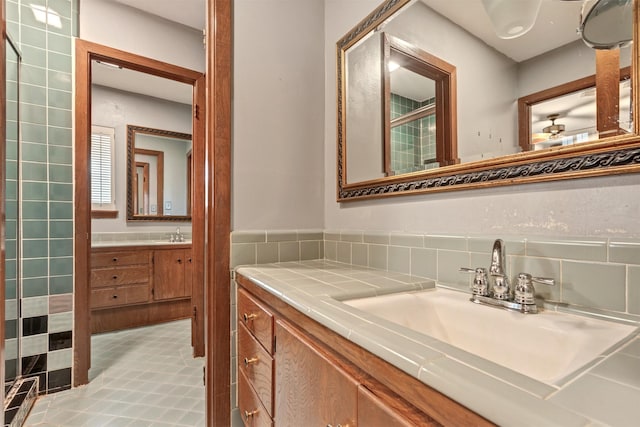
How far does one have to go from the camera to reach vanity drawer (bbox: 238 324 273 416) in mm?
855

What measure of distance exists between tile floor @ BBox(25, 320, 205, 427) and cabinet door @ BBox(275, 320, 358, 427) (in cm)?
100

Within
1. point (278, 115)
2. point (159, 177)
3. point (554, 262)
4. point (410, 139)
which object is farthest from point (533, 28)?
point (159, 177)

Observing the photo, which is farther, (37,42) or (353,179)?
(37,42)

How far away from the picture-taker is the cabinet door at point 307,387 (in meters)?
0.51

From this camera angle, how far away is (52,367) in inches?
66.5

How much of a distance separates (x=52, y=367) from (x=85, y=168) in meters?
1.17

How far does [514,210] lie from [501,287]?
0.67 ft

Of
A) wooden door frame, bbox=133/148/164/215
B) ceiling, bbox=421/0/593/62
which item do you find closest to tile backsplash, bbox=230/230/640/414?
ceiling, bbox=421/0/593/62

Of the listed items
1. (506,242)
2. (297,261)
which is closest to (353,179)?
(297,261)

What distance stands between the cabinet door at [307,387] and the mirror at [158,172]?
2.94m

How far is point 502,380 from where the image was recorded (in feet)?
1.02

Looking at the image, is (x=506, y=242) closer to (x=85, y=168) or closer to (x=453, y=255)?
(x=453, y=255)

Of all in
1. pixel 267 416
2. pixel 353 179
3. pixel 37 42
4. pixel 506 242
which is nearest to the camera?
pixel 506 242

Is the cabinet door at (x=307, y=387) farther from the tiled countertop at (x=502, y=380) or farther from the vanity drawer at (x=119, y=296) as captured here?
the vanity drawer at (x=119, y=296)
